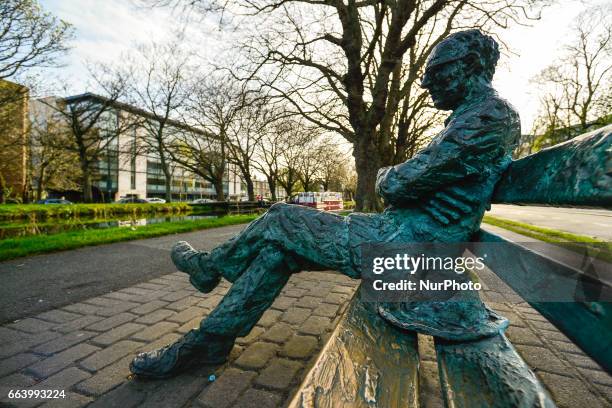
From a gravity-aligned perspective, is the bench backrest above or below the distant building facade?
below

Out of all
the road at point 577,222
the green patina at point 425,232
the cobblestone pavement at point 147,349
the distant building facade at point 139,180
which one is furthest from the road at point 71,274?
the distant building facade at point 139,180

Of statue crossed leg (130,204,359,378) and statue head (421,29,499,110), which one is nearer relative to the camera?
statue head (421,29,499,110)

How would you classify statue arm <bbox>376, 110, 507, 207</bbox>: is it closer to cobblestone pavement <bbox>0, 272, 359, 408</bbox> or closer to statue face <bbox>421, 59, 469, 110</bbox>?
statue face <bbox>421, 59, 469, 110</bbox>

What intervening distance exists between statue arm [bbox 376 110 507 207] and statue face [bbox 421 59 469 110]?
277 millimetres

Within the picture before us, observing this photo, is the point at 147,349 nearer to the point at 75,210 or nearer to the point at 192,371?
the point at 192,371

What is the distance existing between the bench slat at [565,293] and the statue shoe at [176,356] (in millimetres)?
1660

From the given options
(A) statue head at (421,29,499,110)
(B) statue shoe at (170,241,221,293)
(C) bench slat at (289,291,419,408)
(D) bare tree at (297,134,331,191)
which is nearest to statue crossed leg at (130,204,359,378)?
(B) statue shoe at (170,241,221,293)

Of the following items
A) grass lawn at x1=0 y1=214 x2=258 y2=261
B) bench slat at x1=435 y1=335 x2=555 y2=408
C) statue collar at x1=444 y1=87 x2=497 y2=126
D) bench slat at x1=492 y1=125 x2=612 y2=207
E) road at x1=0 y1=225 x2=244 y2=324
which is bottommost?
road at x1=0 y1=225 x2=244 y2=324

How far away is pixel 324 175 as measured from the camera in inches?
1832

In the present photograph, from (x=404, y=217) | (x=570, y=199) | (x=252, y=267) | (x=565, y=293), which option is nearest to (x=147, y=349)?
(x=252, y=267)

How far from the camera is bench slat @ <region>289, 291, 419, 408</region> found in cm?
85

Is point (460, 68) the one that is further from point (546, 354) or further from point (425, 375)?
point (546, 354)

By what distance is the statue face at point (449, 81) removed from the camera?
1.55 meters

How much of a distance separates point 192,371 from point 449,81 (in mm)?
2346
